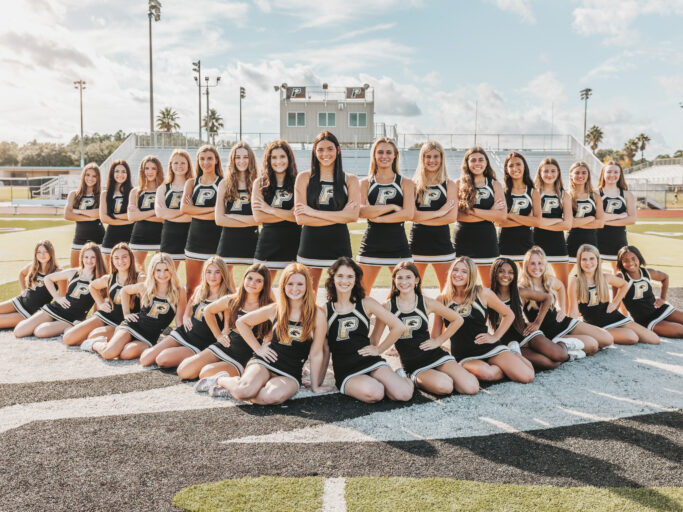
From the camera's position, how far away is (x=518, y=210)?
17.2ft

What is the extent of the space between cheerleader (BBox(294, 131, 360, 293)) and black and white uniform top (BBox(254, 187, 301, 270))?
25 centimetres

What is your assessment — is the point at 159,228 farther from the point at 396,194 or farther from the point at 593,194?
the point at 593,194

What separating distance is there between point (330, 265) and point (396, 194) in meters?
0.83

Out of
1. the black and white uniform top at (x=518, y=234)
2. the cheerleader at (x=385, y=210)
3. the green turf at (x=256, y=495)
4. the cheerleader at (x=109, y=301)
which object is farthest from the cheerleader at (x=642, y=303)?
the cheerleader at (x=109, y=301)

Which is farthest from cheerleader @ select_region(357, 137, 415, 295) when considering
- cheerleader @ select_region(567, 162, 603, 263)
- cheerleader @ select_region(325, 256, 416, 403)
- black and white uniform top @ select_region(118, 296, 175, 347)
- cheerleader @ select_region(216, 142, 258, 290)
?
cheerleader @ select_region(567, 162, 603, 263)

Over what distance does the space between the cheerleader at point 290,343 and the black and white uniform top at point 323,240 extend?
0.44m

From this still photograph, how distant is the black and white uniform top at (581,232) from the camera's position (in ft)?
18.2

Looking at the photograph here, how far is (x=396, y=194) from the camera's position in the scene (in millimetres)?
4496

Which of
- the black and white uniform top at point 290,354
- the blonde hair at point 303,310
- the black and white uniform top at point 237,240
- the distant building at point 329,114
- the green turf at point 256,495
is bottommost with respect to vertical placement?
the green turf at point 256,495

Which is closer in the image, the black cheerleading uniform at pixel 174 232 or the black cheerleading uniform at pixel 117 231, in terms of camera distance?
the black cheerleading uniform at pixel 174 232

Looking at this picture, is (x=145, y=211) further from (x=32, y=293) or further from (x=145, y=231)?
(x=32, y=293)

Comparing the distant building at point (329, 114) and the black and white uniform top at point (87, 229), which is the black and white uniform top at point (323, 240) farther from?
the distant building at point (329, 114)

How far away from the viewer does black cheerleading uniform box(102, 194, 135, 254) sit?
596 cm

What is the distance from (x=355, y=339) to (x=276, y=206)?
4.42 feet
